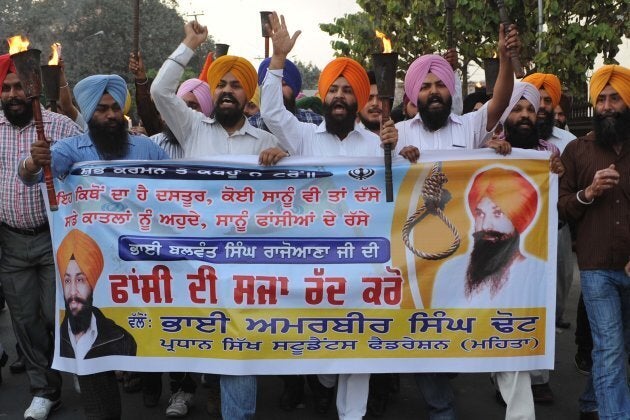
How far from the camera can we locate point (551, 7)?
16.0m

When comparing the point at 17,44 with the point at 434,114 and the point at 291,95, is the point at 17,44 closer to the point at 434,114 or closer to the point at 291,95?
the point at 434,114

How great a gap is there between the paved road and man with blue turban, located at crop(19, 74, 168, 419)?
0.62 m

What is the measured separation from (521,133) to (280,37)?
181 centimetres

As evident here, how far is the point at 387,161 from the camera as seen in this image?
455 centimetres

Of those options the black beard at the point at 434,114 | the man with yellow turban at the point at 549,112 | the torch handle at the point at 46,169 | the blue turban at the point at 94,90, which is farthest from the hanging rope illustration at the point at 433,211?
the torch handle at the point at 46,169

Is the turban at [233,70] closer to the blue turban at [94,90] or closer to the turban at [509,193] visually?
the blue turban at [94,90]

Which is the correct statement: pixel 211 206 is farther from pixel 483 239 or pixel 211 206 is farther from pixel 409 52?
pixel 409 52

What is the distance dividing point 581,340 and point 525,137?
1.79 m

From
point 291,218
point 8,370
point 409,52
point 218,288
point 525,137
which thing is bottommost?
point 8,370

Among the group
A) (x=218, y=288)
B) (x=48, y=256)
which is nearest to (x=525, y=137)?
(x=218, y=288)

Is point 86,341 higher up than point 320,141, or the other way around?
point 320,141

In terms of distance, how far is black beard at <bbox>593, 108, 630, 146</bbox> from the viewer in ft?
15.1

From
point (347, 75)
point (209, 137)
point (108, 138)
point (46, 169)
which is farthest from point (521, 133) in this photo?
point (46, 169)

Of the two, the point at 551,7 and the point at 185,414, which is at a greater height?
the point at 551,7
